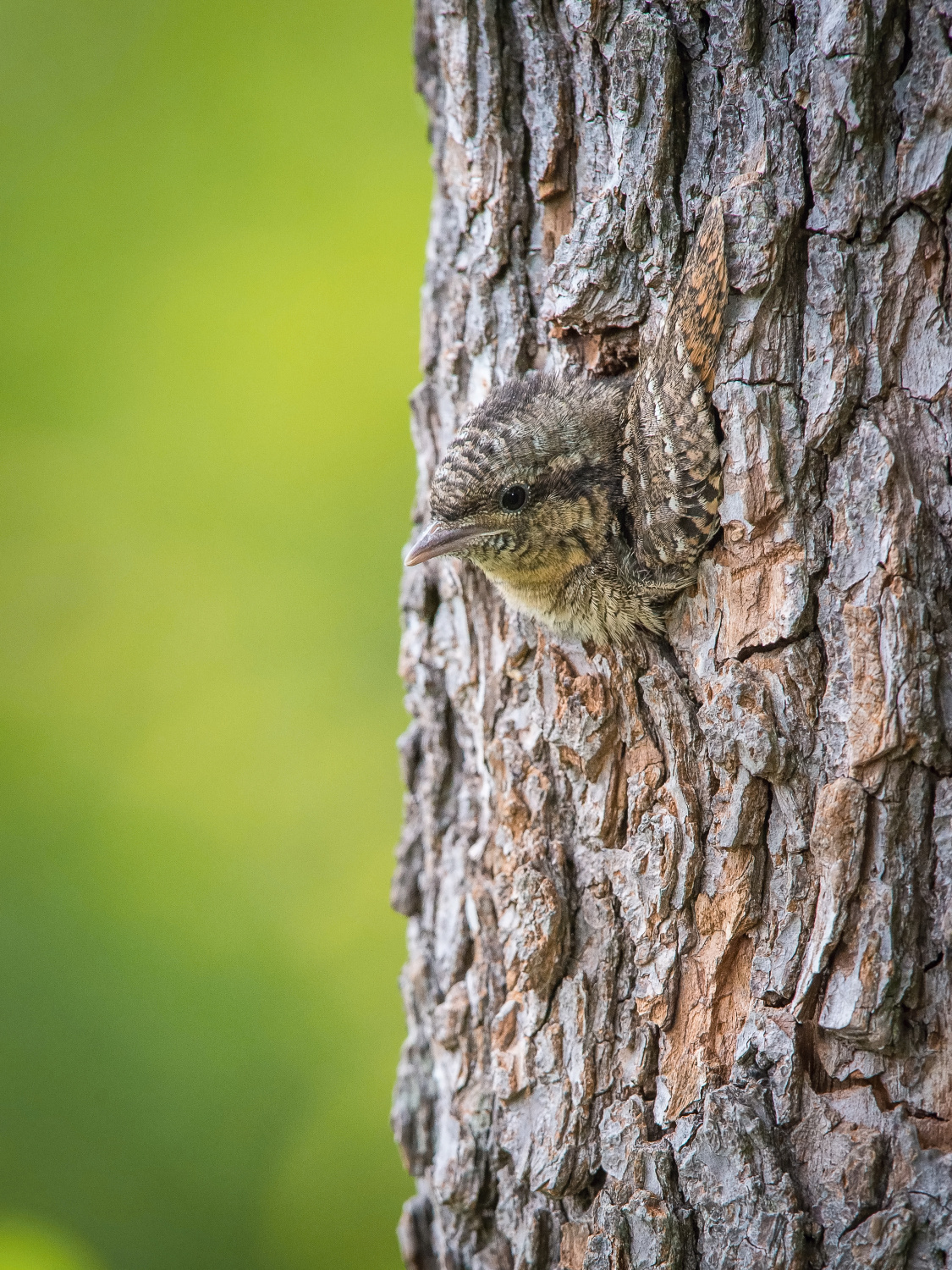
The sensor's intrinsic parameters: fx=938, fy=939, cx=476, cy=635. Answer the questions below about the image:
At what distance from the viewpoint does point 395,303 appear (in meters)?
3.82

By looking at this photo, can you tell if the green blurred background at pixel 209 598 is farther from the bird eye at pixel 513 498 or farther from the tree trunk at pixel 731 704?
the bird eye at pixel 513 498

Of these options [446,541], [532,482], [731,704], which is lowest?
[731,704]

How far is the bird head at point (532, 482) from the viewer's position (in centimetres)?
179

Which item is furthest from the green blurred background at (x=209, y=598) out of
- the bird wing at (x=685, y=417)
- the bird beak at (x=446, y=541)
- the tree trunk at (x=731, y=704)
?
the bird wing at (x=685, y=417)

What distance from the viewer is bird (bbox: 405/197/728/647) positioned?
1611mm

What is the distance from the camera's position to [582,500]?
183cm

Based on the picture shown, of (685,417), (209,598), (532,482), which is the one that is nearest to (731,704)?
(685,417)

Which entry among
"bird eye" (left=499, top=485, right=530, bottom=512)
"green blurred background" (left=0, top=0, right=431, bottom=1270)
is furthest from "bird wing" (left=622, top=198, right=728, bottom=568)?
"green blurred background" (left=0, top=0, right=431, bottom=1270)

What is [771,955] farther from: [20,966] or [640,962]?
[20,966]

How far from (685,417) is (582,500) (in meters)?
0.32

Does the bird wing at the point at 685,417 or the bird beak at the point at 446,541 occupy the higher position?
the bird wing at the point at 685,417

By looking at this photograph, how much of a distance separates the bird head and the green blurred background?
82.7 inches

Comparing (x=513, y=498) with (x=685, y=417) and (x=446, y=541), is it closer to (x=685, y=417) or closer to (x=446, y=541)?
(x=446, y=541)

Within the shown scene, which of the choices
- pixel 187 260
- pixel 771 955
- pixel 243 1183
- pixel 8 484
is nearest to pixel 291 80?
pixel 187 260
